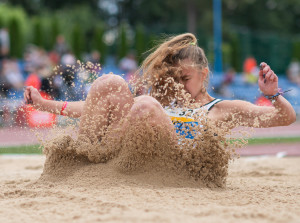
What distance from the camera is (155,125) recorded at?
3189mm

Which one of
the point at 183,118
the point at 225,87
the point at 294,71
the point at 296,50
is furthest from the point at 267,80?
the point at 296,50

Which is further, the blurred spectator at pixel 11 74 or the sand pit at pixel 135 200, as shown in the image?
the blurred spectator at pixel 11 74

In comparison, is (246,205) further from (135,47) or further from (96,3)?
(96,3)

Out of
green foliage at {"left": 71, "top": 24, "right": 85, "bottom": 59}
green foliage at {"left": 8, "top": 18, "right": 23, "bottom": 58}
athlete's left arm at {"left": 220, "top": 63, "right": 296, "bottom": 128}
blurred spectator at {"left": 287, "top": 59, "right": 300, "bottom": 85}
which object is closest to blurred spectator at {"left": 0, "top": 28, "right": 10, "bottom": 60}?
green foliage at {"left": 8, "top": 18, "right": 23, "bottom": 58}

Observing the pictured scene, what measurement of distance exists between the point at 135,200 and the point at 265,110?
54.7 inches

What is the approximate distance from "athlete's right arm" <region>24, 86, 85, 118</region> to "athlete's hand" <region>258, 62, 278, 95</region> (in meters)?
1.47

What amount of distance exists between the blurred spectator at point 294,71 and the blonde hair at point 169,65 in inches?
616

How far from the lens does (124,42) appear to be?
63.4 ft

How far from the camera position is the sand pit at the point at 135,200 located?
2.45 metres

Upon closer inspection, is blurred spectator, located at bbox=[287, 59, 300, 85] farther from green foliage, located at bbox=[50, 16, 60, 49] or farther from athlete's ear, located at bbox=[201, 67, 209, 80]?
athlete's ear, located at bbox=[201, 67, 209, 80]

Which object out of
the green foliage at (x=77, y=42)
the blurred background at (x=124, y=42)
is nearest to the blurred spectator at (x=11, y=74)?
the blurred background at (x=124, y=42)

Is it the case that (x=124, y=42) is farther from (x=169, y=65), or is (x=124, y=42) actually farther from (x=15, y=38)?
(x=169, y=65)

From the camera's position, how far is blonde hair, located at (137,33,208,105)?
362cm

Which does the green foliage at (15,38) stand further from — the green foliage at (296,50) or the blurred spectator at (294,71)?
the green foliage at (296,50)
